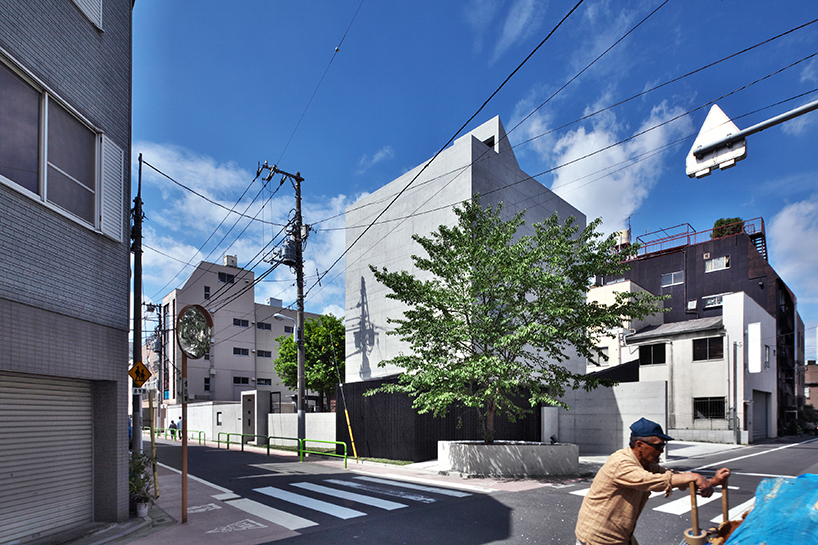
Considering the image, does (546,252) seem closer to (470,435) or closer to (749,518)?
(470,435)

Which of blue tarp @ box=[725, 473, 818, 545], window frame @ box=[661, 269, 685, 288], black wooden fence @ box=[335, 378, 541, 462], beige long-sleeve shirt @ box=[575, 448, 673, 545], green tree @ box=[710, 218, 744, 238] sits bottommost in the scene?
black wooden fence @ box=[335, 378, 541, 462]

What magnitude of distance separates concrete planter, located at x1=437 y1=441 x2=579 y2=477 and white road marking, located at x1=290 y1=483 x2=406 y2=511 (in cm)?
397

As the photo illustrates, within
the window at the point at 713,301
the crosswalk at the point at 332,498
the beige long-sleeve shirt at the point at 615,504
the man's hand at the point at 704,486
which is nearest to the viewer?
the man's hand at the point at 704,486

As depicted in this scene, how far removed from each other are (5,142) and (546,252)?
482 inches

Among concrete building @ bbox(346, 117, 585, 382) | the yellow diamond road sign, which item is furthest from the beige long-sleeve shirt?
concrete building @ bbox(346, 117, 585, 382)

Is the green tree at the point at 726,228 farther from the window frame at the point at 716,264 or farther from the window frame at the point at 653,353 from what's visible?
the window frame at the point at 653,353

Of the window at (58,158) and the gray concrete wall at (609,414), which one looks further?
the gray concrete wall at (609,414)

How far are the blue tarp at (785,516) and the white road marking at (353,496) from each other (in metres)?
7.87

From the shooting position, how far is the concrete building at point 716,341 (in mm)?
28922

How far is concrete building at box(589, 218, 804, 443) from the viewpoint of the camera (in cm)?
2892

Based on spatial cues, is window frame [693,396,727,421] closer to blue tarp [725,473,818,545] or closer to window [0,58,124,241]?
blue tarp [725,473,818,545]

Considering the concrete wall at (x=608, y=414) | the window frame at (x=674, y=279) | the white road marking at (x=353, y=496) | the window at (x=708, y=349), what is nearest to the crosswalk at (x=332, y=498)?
the white road marking at (x=353, y=496)

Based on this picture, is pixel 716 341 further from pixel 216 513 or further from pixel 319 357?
pixel 216 513

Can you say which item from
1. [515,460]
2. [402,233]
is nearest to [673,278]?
[402,233]
